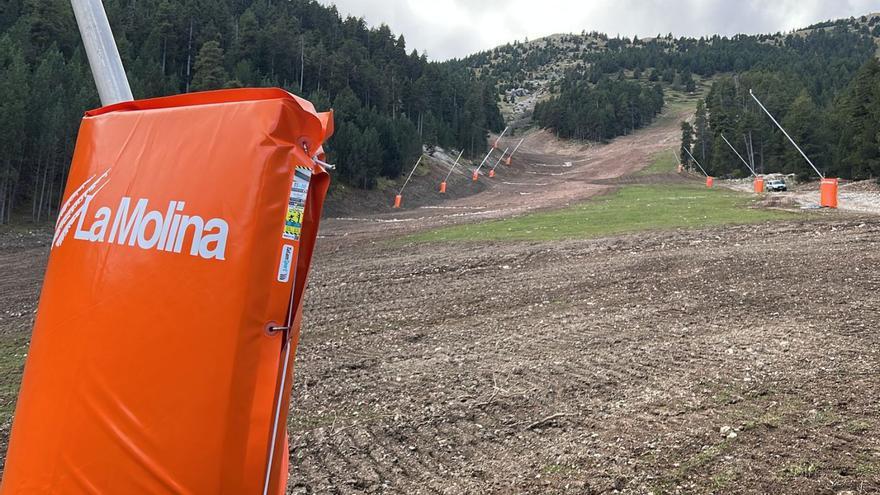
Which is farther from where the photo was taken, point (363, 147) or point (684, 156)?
point (684, 156)

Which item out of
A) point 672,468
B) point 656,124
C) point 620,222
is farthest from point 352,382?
point 656,124

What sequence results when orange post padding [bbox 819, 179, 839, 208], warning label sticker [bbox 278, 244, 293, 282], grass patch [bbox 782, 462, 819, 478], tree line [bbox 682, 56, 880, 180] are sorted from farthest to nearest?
tree line [bbox 682, 56, 880, 180] < orange post padding [bbox 819, 179, 839, 208] < grass patch [bbox 782, 462, 819, 478] < warning label sticker [bbox 278, 244, 293, 282]

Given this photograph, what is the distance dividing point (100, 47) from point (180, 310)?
51.8 inches

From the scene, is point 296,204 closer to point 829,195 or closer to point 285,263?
point 285,263

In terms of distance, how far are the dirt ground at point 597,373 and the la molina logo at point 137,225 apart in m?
2.90

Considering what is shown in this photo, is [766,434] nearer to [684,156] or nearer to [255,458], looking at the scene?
[255,458]

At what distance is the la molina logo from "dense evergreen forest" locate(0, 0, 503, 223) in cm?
3194

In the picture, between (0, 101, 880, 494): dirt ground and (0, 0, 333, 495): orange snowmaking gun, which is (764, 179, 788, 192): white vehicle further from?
(0, 0, 333, 495): orange snowmaking gun

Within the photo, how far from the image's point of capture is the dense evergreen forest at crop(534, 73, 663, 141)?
107m

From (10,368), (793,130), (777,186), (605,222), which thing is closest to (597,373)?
(10,368)

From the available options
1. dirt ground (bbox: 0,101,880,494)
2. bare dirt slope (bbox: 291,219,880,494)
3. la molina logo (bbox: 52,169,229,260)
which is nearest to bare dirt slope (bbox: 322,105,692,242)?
dirt ground (bbox: 0,101,880,494)

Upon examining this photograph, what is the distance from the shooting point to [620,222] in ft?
64.5

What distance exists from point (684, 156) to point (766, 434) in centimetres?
7808

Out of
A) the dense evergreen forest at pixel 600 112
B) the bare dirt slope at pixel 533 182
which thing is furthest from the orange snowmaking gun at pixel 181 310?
the dense evergreen forest at pixel 600 112
